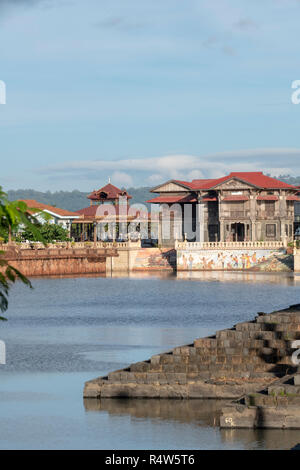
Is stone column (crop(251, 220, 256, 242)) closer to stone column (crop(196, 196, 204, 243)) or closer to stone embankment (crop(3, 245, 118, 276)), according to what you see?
stone column (crop(196, 196, 204, 243))

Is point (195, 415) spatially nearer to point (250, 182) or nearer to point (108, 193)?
point (250, 182)

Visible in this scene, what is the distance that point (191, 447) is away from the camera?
26.0 metres

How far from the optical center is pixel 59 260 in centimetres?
11762

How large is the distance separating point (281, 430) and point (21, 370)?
16868 millimetres

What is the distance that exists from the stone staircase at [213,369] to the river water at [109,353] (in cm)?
55

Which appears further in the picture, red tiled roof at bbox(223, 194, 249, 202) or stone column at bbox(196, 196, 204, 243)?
stone column at bbox(196, 196, 204, 243)

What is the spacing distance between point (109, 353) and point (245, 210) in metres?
80.2

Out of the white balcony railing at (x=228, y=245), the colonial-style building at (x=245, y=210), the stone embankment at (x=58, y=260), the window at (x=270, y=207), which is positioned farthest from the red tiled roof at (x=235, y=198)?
the stone embankment at (x=58, y=260)

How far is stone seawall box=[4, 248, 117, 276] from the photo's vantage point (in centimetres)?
11319

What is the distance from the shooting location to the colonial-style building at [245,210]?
123688mm

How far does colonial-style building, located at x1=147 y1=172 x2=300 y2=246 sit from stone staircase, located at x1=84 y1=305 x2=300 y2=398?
87.2 meters

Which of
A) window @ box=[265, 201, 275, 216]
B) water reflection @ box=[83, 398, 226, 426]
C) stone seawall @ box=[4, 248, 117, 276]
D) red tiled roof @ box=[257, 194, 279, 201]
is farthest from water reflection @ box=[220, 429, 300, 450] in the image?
window @ box=[265, 201, 275, 216]

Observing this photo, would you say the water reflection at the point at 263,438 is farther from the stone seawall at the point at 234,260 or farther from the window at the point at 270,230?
the window at the point at 270,230

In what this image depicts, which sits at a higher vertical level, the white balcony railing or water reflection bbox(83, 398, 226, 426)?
the white balcony railing
